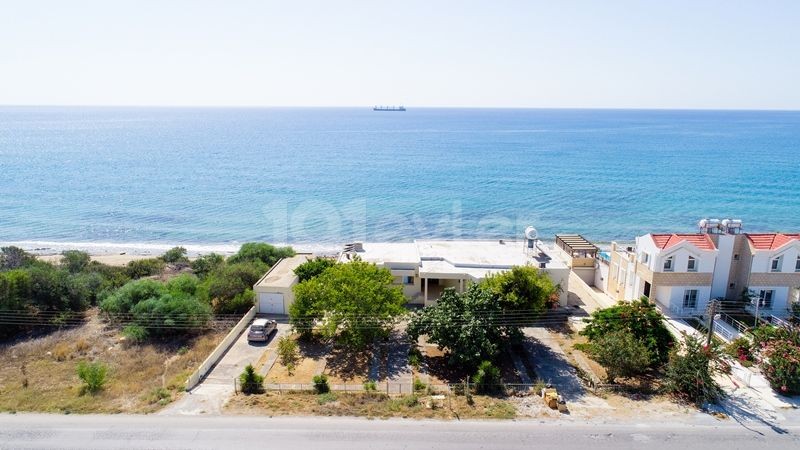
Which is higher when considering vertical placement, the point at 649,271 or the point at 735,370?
the point at 649,271

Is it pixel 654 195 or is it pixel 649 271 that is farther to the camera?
pixel 654 195

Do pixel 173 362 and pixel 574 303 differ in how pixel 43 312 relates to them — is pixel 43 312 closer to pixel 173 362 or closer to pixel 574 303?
pixel 173 362

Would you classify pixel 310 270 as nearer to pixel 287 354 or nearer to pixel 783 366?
pixel 287 354

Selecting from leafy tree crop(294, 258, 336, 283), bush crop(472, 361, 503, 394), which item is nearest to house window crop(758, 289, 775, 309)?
bush crop(472, 361, 503, 394)

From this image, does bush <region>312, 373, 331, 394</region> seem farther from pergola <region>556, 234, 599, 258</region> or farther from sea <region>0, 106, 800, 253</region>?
sea <region>0, 106, 800, 253</region>

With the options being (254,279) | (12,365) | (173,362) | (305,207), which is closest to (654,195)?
(305,207)

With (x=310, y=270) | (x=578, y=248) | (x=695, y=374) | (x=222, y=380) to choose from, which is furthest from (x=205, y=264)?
(x=695, y=374)
